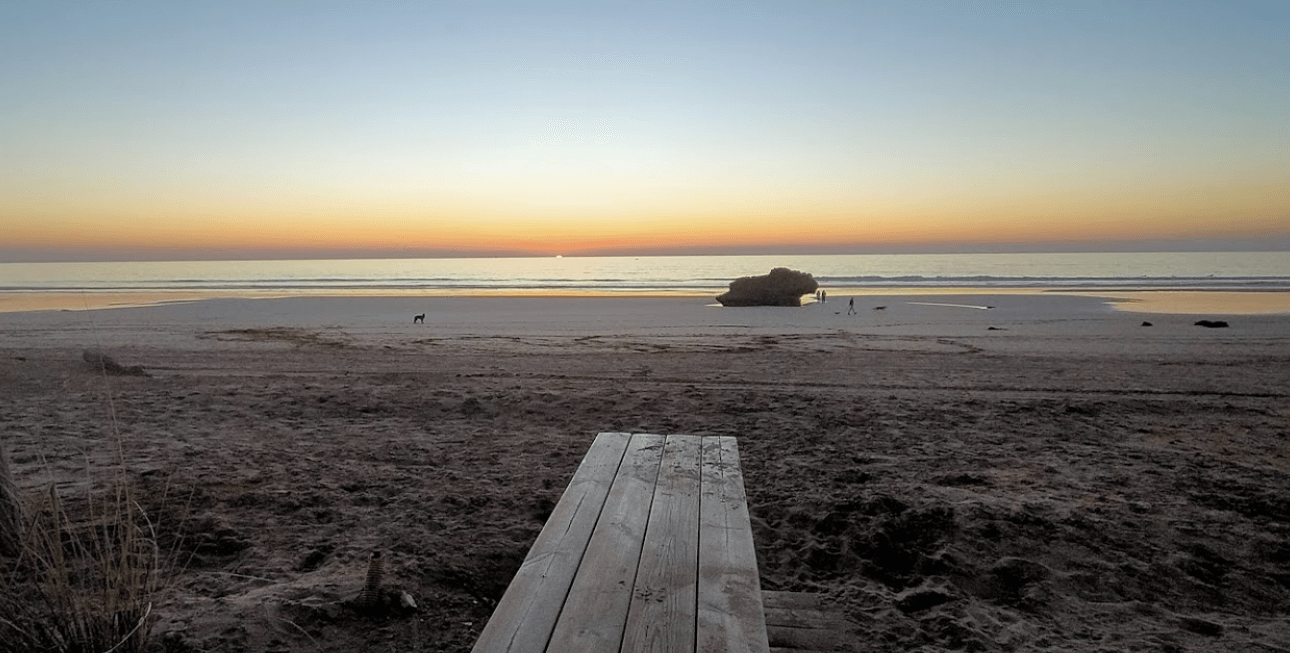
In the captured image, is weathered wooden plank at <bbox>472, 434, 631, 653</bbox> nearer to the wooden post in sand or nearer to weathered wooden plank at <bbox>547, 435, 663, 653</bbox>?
weathered wooden plank at <bbox>547, 435, 663, 653</bbox>

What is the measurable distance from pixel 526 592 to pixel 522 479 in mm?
3475

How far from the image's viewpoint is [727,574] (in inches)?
91.8

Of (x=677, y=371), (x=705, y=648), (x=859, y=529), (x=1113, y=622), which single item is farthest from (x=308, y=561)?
(x=677, y=371)

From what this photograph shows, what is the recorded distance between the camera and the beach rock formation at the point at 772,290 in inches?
1092

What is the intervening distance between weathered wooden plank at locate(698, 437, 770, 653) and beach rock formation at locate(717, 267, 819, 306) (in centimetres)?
2472

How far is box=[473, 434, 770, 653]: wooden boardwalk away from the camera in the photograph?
1.95 metres

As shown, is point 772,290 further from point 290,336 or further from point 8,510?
point 8,510

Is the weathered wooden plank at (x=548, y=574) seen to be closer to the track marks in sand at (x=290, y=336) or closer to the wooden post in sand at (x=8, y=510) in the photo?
the wooden post in sand at (x=8, y=510)

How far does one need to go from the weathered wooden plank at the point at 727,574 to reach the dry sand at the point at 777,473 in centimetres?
101

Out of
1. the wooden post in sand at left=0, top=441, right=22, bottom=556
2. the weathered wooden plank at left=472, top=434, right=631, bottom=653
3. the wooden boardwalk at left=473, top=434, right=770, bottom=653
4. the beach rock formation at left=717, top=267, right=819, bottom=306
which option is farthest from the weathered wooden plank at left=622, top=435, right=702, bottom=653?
the beach rock formation at left=717, top=267, right=819, bottom=306

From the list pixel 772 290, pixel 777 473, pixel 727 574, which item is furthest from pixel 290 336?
pixel 772 290

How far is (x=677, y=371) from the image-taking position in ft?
36.6

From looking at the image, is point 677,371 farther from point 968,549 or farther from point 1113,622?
point 1113,622

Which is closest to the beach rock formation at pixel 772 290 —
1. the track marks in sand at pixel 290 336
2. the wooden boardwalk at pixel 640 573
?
the track marks in sand at pixel 290 336
